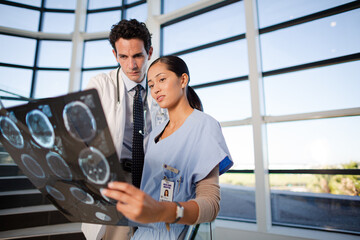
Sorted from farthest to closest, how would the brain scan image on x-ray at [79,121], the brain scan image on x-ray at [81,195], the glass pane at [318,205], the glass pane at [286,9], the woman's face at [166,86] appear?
the glass pane at [286,9] → the glass pane at [318,205] → the woman's face at [166,86] → the brain scan image on x-ray at [81,195] → the brain scan image on x-ray at [79,121]

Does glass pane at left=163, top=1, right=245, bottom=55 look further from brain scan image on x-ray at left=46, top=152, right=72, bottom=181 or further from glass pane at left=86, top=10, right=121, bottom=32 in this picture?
brain scan image on x-ray at left=46, top=152, right=72, bottom=181

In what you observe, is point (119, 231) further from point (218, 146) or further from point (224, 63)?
point (224, 63)

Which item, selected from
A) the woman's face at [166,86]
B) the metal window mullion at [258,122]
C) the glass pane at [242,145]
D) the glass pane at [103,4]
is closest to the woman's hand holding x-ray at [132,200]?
the woman's face at [166,86]

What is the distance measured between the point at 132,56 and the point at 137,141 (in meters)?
0.52

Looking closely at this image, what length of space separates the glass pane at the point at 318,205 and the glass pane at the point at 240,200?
345mm

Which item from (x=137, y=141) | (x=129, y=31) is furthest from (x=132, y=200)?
(x=129, y=31)

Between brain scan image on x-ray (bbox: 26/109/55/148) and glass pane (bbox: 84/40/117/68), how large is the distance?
5.26 meters

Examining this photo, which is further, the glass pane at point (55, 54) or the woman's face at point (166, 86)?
the glass pane at point (55, 54)

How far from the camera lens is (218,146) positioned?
0.74 m

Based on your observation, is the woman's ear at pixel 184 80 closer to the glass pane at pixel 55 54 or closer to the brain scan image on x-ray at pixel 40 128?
the brain scan image on x-ray at pixel 40 128

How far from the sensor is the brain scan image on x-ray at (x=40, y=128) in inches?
19.9

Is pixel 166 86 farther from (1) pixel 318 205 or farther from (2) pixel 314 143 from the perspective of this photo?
(1) pixel 318 205

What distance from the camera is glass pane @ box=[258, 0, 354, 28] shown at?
3.29 m

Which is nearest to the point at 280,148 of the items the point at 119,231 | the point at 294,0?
the point at 294,0
